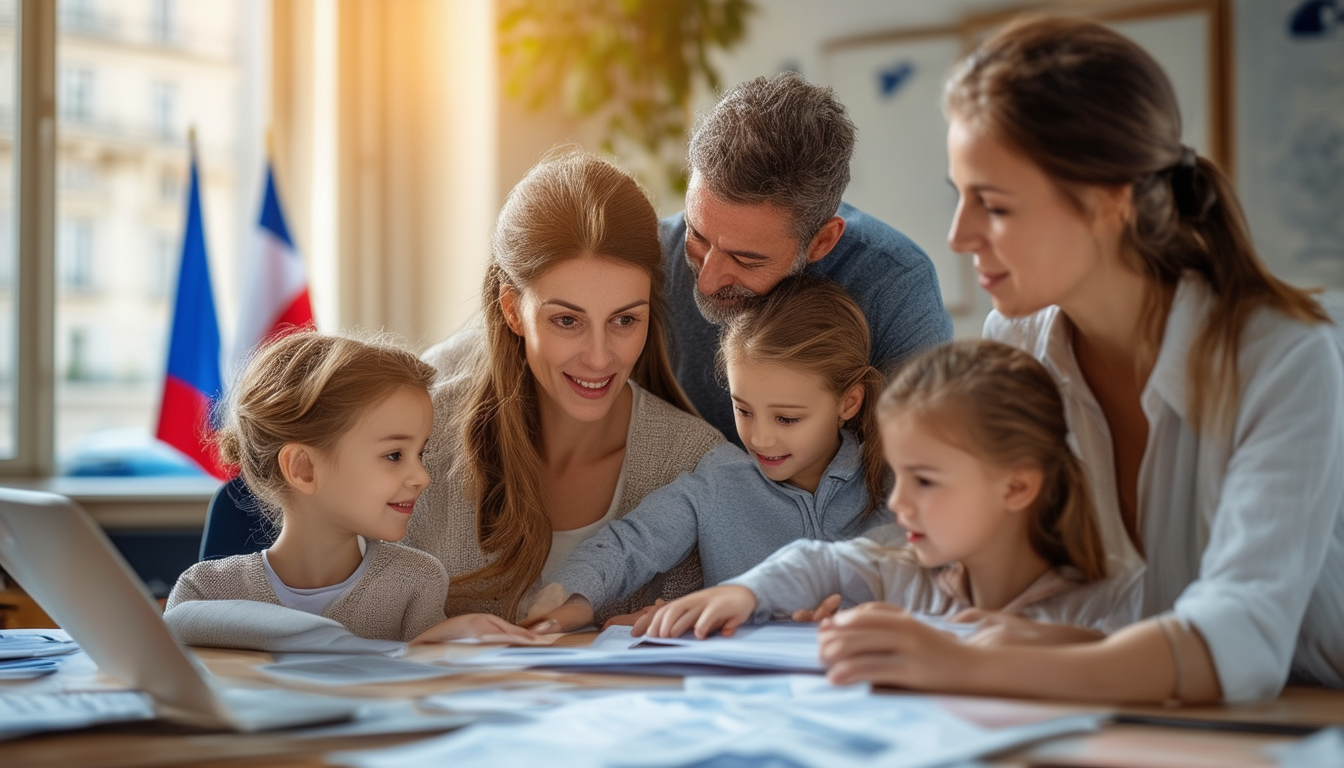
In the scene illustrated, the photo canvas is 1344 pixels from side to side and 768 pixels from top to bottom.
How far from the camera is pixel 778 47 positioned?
3393mm

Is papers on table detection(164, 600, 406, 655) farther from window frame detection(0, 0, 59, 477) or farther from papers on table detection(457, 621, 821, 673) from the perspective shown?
window frame detection(0, 0, 59, 477)

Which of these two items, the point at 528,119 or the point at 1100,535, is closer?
the point at 1100,535

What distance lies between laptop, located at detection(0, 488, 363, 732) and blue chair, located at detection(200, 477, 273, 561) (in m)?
0.66

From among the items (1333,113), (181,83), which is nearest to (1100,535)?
(1333,113)

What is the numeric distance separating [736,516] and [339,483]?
535 mm

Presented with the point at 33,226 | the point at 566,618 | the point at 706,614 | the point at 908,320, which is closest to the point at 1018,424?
the point at 706,614

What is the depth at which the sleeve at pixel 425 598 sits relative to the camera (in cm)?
151

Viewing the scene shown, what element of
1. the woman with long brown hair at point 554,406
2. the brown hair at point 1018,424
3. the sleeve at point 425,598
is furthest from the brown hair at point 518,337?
the brown hair at point 1018,424

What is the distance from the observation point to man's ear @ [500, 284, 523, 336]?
5.75 ft

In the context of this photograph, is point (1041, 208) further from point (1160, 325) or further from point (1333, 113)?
point (1333, 113)

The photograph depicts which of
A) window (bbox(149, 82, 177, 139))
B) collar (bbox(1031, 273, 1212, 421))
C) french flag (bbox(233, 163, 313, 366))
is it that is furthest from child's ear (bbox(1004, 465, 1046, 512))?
window (bbox(149, 82, 177, 139))

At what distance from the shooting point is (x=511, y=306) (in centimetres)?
176

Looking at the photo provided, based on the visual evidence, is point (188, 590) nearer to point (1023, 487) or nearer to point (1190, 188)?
point (1023, 487)

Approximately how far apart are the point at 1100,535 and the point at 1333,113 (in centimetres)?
218
